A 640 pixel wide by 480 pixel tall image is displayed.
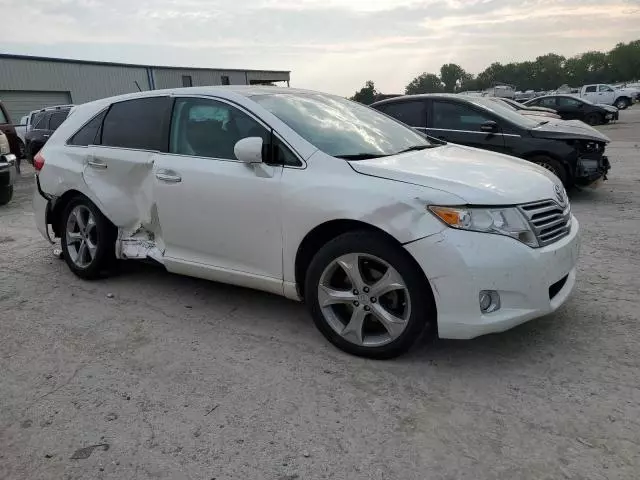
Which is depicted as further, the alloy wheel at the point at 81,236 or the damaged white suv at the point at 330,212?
the alloy wheel at the point at 81,236

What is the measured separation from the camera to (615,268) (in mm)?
4695

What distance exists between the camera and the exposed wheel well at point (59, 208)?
16.1ft

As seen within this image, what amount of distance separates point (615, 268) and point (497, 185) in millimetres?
2257

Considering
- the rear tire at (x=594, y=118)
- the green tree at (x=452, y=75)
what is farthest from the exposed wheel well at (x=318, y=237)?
the green tree at (x=452, y=75)

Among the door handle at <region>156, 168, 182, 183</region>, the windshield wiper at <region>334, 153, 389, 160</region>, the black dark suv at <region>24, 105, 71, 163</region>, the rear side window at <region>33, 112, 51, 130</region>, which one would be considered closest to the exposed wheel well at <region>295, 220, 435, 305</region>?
the windshield wiper at <region>334, 153, 389, 160</region>

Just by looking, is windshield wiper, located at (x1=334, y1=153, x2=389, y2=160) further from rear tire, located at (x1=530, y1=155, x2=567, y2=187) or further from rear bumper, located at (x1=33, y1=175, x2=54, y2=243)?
rear tire, located at (x1=530, y1=155, x2=567, y2=187)

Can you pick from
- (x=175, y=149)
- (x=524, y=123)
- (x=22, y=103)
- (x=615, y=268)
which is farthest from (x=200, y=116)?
(x=22, y=103)

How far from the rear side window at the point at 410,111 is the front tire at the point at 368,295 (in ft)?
19.0

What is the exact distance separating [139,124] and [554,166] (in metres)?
5.80

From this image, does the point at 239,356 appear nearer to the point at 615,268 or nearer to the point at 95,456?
the point at 95,456

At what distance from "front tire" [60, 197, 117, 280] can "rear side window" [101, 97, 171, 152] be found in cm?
63

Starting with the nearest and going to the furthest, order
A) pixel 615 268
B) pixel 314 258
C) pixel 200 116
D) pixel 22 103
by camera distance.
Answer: pixel 314 258 → pixel 200 116 → pixel 615 268 → pixel 22 103

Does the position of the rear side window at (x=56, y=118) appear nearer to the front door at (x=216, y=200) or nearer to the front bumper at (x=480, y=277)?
the front door at (x=216, y=200)

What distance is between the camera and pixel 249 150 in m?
3.48
